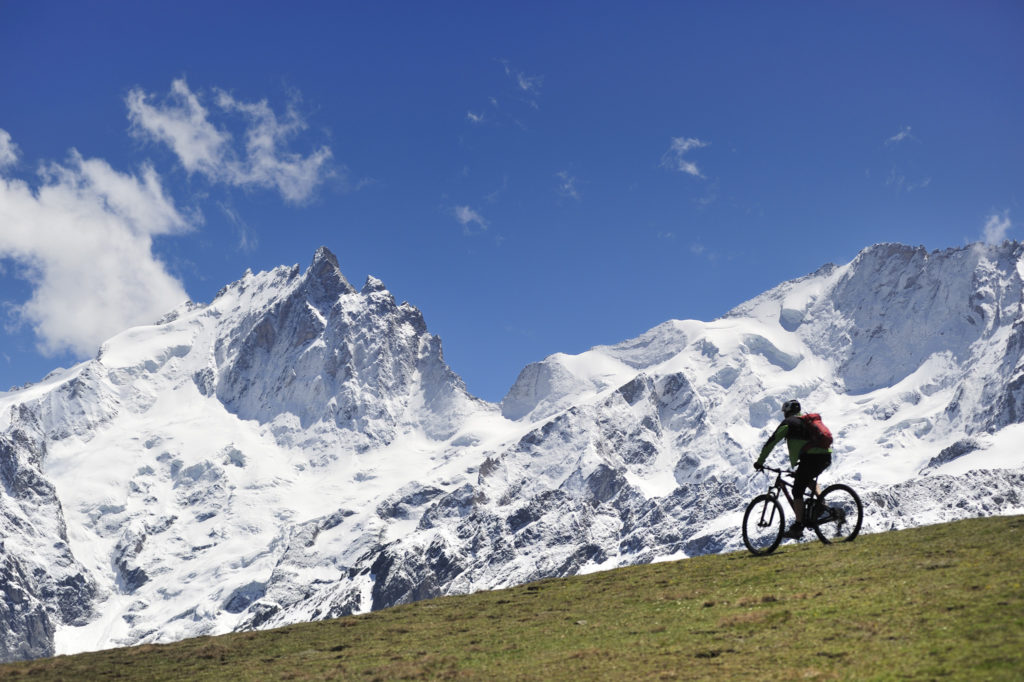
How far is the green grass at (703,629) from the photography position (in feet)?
79.5

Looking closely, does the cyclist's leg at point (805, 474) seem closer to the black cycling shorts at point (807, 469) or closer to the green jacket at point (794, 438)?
the black cycling shorts at point (807, 469)

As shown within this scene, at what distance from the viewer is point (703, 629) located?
2952 cm

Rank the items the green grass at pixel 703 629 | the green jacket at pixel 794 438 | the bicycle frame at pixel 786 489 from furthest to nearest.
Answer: the bicycle frame at pixel 786 489 → the green jacket at pixel 794 438 → the green grass at pixel 703 629

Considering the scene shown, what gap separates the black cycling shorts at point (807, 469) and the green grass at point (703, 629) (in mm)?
2692

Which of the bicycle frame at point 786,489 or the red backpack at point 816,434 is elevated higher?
the red backpack at point 816,434

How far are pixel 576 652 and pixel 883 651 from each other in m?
8.75

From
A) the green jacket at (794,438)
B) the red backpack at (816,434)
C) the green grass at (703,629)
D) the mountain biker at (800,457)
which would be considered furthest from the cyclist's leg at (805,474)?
the green grass at (703,629)

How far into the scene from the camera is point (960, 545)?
3412cm

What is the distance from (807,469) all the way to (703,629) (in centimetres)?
570

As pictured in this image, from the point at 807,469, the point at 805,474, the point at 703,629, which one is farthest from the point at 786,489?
the point at 703,629

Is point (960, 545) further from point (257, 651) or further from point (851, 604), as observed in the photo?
point (257, 651)

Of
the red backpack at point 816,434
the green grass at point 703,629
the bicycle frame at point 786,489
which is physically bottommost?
the green grass at point 703,629

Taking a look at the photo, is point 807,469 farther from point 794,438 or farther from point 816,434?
point 816,434

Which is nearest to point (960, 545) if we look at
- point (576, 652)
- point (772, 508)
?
point (772, 508)
